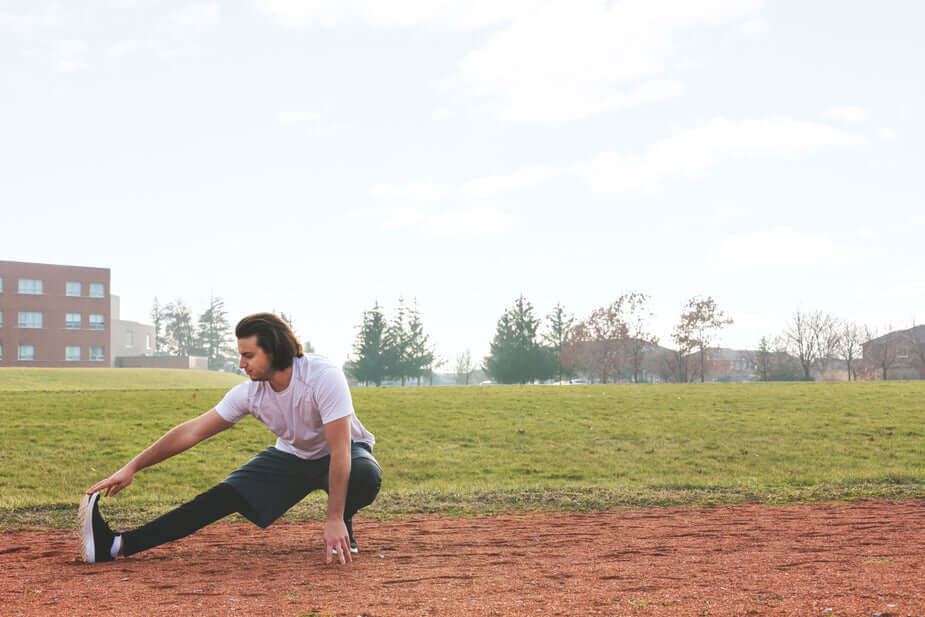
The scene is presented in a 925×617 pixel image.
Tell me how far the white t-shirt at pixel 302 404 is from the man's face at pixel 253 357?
0.16 metres

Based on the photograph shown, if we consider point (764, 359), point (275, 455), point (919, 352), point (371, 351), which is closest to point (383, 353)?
point (371, 351)

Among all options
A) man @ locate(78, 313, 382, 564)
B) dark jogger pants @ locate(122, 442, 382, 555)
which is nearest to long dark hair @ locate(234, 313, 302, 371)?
man @ locate(78, 313, 382, 564)

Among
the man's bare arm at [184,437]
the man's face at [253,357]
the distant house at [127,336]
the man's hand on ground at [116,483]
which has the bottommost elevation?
the man's hand on ground at [116,483]

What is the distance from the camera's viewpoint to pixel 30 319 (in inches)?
2670

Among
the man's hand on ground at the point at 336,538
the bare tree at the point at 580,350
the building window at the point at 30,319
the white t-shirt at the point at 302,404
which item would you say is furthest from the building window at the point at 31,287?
the man's hand on ground at the point at 336,538

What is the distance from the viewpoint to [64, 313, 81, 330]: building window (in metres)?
69.4

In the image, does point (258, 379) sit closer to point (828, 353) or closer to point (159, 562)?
point (159, 562)

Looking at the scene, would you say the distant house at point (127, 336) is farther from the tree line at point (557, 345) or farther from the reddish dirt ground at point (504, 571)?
the reddish dirt ground at point (504, 571)

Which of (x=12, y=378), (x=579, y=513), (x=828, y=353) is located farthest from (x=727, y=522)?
(x=828, y=353)

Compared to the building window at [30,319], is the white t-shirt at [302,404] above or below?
below

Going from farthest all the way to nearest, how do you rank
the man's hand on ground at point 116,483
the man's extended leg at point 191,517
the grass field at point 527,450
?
the grass field at point 527,450
the man's extended leg at point 191,517
the man's hand on ground at point 116,483

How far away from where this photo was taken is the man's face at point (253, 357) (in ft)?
15.0

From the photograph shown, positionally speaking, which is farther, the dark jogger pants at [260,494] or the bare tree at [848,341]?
the bare tree at [848,341]

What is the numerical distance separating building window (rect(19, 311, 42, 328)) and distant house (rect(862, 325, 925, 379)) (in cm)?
7170
